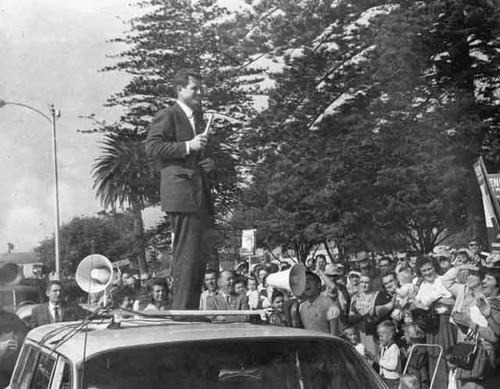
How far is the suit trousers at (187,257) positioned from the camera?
22.9 ft

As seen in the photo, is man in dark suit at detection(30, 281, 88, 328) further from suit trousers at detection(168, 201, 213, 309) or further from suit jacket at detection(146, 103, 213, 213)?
suit jacket at detection(146, 103, 213, 213)

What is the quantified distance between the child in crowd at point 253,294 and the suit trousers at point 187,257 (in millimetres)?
4124

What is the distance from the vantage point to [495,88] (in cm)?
2611

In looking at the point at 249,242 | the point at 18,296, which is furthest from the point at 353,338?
the point at 249,242

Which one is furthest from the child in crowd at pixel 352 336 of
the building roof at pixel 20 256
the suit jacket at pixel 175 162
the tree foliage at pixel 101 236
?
the building roof at pixel 20 256

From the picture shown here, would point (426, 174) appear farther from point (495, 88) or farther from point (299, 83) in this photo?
point (299, 83)

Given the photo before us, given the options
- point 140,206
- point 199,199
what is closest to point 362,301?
point 140,206

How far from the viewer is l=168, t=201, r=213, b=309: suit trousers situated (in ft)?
22.9

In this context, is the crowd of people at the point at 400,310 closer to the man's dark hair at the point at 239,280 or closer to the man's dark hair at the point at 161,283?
the man's dark hair at the point at 161,283

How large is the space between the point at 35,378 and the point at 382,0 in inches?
954

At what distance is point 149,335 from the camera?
13.3ft

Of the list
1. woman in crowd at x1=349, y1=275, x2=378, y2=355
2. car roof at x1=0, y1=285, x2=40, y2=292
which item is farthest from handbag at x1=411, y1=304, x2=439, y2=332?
car roof at x1=0, y1=285, x2=40, y2=292

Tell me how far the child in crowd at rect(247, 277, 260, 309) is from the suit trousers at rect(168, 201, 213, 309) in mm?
4124

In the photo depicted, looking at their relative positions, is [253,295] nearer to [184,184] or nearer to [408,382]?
[408,382]
